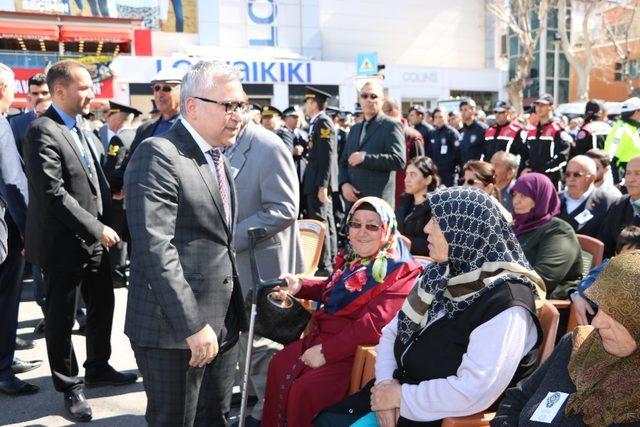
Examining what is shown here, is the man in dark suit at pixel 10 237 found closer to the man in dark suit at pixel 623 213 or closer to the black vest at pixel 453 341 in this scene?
the black vest at pixel 453 341

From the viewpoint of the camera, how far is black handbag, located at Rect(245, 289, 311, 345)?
2.95 metres

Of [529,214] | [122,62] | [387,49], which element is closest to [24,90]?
[122,62]

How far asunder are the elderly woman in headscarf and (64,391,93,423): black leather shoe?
1935 mm

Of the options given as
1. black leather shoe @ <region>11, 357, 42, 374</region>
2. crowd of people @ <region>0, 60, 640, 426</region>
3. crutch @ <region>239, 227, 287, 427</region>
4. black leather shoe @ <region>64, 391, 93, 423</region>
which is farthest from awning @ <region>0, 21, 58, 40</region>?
Answer: crutch @ <region>239, 227, 287, 427</region>

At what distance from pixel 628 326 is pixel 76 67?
3.19m

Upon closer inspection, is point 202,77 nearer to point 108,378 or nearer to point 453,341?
point 453,341

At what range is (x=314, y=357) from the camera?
2.89m

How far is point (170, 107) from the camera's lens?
4121mm

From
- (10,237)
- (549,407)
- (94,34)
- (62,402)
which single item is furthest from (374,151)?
(94,34)

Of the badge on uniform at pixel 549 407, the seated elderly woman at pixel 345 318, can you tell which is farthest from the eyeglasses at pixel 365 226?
the badge on uniform at pixel 549 407

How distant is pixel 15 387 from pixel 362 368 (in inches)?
97.6

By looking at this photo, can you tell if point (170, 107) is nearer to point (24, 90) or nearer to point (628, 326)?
point (628, 326)

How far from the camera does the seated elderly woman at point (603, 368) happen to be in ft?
5.63

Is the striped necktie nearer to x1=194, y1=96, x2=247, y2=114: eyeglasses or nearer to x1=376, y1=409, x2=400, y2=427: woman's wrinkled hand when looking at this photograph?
x1=194, y1=96, x2=247, y2=114: eyeglasses
